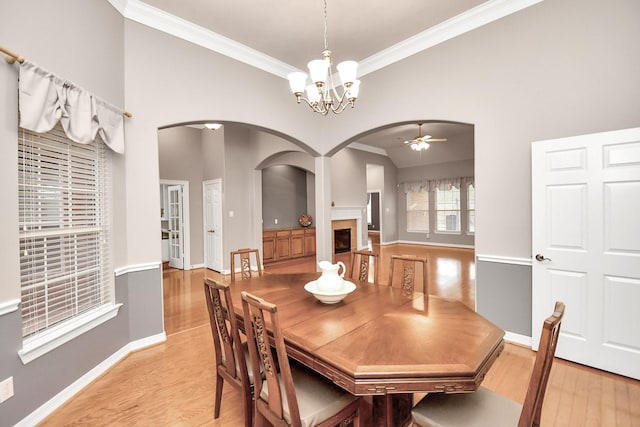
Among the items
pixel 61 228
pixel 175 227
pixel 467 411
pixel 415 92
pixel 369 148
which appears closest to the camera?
pixel 467 411

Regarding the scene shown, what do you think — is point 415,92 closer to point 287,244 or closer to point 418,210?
point 287,244

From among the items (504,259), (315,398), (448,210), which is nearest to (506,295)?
(504,259)

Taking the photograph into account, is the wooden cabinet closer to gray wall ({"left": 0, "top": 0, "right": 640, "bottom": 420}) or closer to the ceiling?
gray wall ({"left": 0, "top": 0, "right": 640, "bottom": 420})

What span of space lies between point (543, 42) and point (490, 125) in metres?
0.79

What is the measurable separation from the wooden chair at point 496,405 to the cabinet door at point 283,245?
19.4 feet

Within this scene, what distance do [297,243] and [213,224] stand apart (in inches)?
86.1

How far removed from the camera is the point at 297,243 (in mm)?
7562

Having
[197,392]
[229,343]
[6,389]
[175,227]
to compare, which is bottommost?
[197,392]

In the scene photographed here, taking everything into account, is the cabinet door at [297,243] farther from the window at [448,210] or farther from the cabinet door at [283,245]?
the window at [448,210]

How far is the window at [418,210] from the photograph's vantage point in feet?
32.3

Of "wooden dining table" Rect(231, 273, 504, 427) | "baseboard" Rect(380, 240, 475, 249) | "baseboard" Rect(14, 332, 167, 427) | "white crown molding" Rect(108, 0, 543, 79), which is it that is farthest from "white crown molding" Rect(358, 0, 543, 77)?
"baseboard" Rect(380, 240, 475, 249)

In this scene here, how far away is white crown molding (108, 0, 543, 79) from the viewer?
2.82m

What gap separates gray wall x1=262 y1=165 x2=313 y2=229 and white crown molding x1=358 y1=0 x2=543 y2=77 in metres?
4.45

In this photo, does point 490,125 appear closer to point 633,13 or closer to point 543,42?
point 543,42
